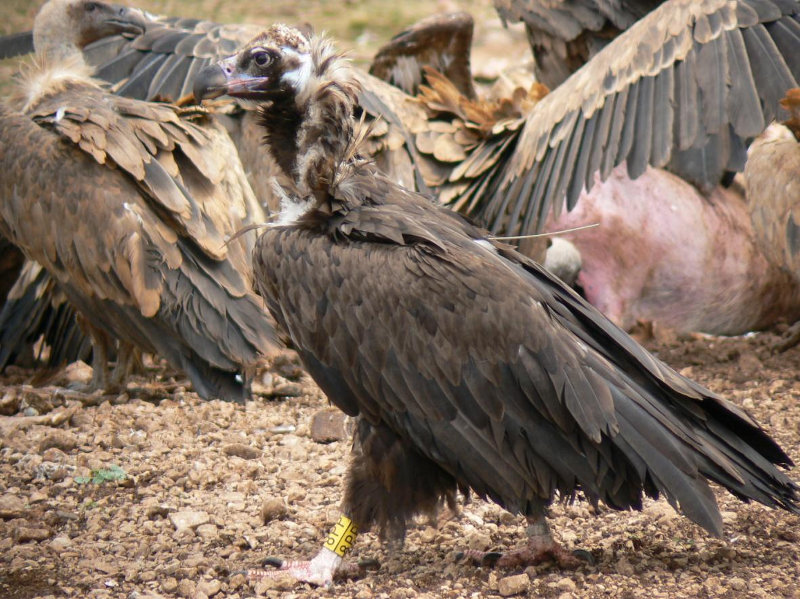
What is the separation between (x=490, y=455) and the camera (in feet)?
10.2

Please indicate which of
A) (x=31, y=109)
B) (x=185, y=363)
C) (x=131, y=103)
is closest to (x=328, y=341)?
(x=185, y=363)

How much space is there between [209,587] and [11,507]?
3.41 ft

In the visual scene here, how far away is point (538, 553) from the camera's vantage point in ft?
10.8

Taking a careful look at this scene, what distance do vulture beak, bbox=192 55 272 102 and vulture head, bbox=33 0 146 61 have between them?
3.33 metres

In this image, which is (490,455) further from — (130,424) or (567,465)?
(130,424)

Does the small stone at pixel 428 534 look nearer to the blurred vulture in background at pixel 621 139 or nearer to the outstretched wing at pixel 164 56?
the blurred vulture in background at pixel 621 139

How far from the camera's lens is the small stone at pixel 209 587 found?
10.7 feet

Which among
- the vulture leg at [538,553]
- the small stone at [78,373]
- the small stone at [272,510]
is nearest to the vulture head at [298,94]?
the small stone at [272,510]

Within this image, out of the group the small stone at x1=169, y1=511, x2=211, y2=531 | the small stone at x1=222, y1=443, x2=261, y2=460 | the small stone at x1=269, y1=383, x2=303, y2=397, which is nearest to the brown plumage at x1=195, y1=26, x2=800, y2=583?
the small stone at x1=169, y1=511, x2=211, y2=531

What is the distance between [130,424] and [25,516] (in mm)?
968

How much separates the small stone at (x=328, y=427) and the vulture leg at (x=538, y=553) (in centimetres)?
138

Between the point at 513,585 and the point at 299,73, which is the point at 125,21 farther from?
the point at 513,585

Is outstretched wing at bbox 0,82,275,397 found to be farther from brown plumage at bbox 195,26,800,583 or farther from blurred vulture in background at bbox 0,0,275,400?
A: brown plumage at bbox 195,26,800,583

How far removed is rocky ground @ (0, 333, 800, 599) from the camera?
3207 millimetres
